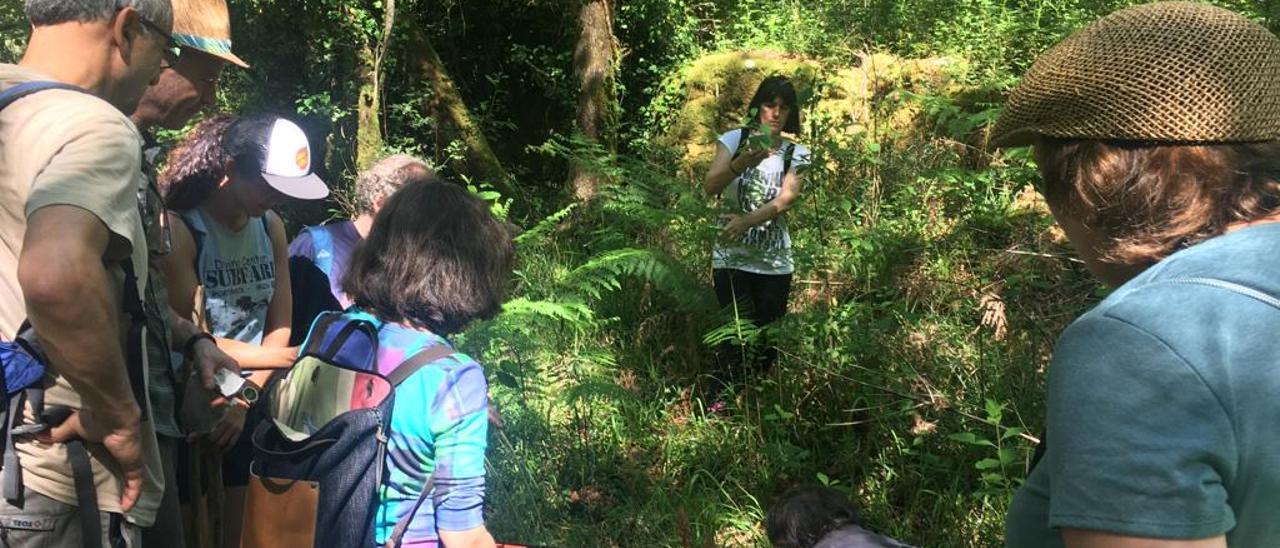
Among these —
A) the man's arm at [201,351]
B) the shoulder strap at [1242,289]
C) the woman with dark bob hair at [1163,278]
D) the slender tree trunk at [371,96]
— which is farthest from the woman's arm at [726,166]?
the slender tree trunk at [371,96]

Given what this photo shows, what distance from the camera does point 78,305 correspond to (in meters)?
1.69

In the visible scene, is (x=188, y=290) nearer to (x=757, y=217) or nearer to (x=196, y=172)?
(x=196, y=172)

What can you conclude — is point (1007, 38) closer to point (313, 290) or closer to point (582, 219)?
point (582, 219)

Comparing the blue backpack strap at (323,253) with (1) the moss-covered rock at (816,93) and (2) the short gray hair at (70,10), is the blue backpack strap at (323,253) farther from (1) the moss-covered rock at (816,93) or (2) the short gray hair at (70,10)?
(1) the moss-covered rock at (816,93)

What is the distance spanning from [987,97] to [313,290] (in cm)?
535

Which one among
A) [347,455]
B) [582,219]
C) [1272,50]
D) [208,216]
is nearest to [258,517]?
[347,455]

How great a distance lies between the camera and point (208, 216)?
118 inches

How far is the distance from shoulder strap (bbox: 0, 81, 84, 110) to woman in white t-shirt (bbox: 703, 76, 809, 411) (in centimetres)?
320

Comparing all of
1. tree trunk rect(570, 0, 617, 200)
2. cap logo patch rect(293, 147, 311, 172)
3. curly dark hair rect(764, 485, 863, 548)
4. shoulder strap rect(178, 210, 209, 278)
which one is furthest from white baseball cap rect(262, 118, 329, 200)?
tree trunk rect(570, 0, 617, 200)

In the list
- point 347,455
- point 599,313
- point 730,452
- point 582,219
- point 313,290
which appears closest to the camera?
point 347,455

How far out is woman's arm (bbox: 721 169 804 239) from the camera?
4.67 m

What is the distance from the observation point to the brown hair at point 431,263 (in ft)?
6.68

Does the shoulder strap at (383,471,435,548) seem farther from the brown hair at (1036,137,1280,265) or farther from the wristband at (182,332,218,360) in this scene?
the brown hair at (1036,137,1280,265)

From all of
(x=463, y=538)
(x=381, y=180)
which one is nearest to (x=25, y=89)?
(x=463, y=538)
